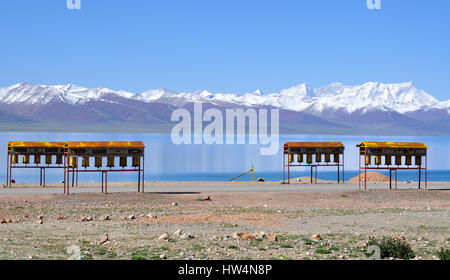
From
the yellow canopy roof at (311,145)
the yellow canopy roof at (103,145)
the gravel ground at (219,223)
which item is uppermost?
the yellow canopy roof at (311,145)

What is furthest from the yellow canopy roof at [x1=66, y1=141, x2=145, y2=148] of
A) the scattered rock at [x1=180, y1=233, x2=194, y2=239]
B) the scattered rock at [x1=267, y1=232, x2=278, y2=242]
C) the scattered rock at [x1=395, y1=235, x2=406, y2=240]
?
the scattered rock at [x1=395, y1=235, x2=406, y2=240]

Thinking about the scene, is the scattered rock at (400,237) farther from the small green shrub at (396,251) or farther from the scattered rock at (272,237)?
the scattered rock at (272,237)

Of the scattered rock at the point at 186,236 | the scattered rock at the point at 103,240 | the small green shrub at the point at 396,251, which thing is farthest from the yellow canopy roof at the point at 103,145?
the small green shrub at the point at 396,251

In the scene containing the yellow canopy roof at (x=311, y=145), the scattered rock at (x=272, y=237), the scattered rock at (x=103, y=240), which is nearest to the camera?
the scattered rock at (x=103, y=240)

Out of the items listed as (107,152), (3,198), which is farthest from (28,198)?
(107,152)

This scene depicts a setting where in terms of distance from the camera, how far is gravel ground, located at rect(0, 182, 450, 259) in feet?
55.9

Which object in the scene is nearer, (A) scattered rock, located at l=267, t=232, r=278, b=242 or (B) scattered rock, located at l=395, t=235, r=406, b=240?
(A) scattered rock, located at l=267, t=232, r=278, b=242

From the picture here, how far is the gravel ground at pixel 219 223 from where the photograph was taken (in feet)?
55.9

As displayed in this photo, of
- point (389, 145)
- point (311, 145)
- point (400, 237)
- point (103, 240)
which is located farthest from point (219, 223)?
point (311, 145)

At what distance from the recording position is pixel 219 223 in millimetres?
23438

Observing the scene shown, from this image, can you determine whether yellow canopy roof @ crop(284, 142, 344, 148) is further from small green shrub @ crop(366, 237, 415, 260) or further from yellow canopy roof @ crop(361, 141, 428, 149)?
small green shrub @ crop(366, 237, 415, 260)
